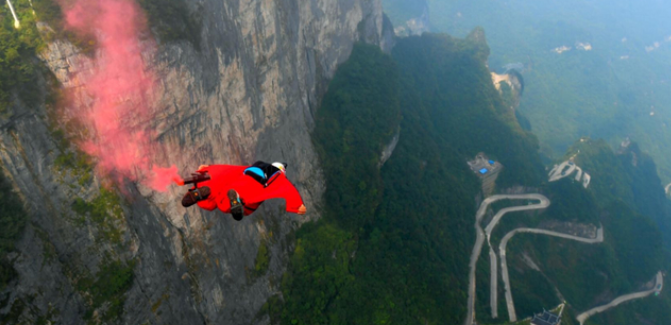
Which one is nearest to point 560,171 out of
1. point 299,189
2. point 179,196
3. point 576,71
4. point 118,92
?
point 299,189

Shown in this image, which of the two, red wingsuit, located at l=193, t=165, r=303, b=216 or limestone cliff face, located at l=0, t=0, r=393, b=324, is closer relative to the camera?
red wingsuit, located at l=193, t=165, r=303, b=216

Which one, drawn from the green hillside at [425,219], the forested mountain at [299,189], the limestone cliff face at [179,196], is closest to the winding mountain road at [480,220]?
the forested mountain at [299,189]

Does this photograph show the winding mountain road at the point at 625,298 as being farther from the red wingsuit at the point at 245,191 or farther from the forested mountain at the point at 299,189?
the red wingsuit at the point at 245,191

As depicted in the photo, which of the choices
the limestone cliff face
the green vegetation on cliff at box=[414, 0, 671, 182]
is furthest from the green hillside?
the green vegetation on cliff at box=[414, 0, 671, 182]

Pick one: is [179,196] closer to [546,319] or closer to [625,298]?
[546,319]

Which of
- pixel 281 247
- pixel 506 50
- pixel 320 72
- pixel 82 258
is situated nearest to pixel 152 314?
pixel 82 258

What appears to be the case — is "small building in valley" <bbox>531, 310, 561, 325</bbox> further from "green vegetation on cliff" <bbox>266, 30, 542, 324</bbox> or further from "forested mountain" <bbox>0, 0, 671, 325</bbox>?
"green vegetation on cliff" <bbox>266, 30, 542, 324</bbox>
